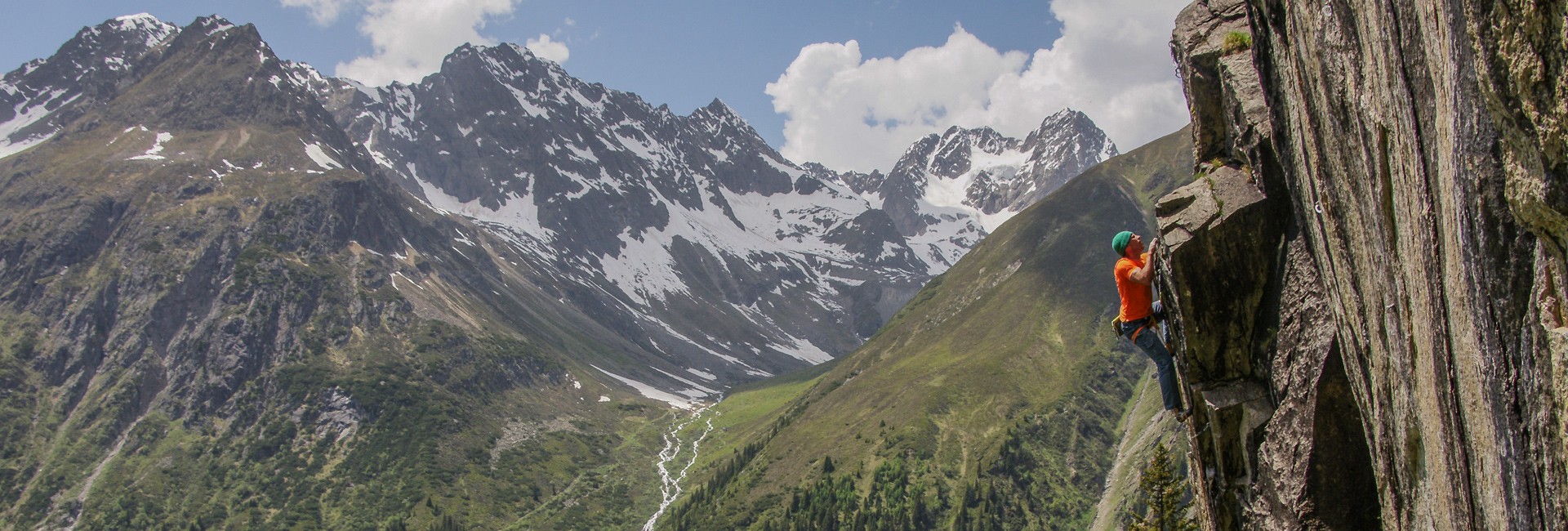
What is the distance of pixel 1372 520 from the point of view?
16859 millimetres

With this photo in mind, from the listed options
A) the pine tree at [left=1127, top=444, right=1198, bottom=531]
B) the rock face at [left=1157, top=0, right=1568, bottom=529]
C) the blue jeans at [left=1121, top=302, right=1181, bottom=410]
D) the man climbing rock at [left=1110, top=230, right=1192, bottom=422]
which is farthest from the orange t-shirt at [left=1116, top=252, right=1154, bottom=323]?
the pine tree at [left=1127, top=444, right=1198, bottom=531]

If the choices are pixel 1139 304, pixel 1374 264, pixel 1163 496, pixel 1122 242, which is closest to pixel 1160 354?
pixel 1139 304

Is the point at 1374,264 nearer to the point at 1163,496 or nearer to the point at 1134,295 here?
the point at 1134,295

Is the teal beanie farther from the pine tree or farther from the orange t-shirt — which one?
the pine tree

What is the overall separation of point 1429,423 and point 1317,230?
4039mm

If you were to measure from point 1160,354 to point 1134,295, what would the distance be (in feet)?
4.95

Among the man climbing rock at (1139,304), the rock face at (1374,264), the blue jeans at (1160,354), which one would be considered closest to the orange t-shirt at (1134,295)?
the man climbing rock at (1139,304)

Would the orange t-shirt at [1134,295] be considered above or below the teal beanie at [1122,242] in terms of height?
below

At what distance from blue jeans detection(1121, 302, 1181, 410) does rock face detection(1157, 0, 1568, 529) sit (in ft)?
1.50

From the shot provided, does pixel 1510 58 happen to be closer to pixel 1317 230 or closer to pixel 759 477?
pixel 1317 230

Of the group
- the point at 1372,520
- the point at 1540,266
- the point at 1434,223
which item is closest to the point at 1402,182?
the point at 1434,223

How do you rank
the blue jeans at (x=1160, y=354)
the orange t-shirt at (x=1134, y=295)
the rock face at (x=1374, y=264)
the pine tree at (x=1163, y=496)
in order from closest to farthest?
the rock face at (x=1374, y=264), the orange t-shirt at (x=1134, y=295), the blue jeans at (x=1160, y=354), the pine tree at (x=1163, y=496)

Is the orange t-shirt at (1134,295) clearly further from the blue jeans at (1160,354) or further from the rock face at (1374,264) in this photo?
the rock face at (1374,264)

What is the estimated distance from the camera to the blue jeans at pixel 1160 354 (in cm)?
2014
